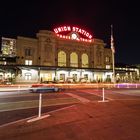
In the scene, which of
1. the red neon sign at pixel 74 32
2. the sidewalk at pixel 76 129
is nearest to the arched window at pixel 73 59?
the red neon sign at pixel 74 32

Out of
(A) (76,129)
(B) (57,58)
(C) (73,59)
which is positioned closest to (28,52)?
(B) (57,58)

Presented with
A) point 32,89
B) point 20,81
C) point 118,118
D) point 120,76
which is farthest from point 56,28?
point 118,118

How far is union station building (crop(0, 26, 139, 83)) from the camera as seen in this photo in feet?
167

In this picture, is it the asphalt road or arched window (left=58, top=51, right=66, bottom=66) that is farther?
arched window (left=58, top=51, right=66, bottom=66)

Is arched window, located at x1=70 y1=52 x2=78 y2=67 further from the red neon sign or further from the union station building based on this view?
the red neon sign

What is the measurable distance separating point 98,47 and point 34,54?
2403 centimetres

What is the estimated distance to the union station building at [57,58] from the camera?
51.0 m

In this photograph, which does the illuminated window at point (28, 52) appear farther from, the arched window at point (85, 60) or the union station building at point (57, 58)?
the arched window at point (85, 60)

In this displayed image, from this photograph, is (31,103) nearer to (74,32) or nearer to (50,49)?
(50,49)

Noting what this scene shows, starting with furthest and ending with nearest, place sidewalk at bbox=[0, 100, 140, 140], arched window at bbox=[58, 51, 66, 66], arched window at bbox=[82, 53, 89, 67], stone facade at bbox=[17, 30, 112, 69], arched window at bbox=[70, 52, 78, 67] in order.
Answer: arched window at bbox=[82, 53, 89, 67], arched window at bbox=[70, 52, 78, 67], arched window at bbox=[58, 51, 66, 66], stone facade at bbox=[17, 30, 112, 69], sidewalk at bbox=[0, 100, 140, 140]

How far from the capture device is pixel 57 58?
195 feet

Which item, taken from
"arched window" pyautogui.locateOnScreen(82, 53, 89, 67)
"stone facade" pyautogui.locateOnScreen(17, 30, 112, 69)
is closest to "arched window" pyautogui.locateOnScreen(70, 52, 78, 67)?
"stone facade" pyautogui.locateOnScreen(17, 30, 112, 69)

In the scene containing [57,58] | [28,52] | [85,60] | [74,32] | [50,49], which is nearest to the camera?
[28,52]

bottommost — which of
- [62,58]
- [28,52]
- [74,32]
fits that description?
[62,58]
